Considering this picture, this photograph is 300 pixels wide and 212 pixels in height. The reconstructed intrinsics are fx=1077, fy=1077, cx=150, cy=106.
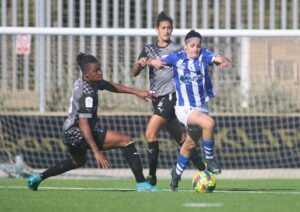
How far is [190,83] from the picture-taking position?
1138cm

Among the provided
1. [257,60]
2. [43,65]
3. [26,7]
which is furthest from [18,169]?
[257,60]

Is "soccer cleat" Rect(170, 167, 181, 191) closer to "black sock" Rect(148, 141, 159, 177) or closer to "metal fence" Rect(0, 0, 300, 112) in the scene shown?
"black sock" Rect(148, 141, 159, 177)

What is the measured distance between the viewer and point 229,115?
1644 centimetres

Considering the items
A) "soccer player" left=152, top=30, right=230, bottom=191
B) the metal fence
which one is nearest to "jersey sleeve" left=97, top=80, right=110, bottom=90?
"soccer player" left=152, top=30, right=230, bottom=191

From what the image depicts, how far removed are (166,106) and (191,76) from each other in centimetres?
101

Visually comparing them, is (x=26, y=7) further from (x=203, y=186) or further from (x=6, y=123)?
(x=203, y=186)

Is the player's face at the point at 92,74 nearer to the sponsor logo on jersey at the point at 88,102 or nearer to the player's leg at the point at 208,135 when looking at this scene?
the sponsor logo on jersey at the point at 88,102

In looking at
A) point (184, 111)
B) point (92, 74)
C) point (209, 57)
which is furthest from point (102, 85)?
point (209, 57)

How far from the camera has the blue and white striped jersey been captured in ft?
37.1

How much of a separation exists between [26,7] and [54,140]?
2.64m

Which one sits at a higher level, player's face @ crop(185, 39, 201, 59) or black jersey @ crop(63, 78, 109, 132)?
player's face @ crop(185, 39, 201, 59)

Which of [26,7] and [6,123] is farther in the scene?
[26,7]

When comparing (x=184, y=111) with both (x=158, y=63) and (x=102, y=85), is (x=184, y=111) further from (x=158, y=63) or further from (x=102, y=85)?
(x=102, y=85)

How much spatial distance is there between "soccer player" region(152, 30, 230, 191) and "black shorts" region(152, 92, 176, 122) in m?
0.86
